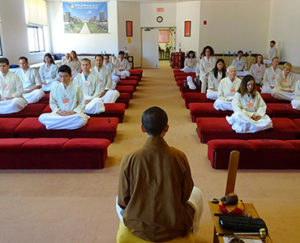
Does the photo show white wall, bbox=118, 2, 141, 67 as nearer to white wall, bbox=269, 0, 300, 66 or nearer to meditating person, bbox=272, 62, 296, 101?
white wall, bbox=269, 0, 300, 66

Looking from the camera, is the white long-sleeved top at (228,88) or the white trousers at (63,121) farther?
the white long-sleeved top at (228,88)

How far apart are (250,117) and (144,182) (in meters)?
3.14

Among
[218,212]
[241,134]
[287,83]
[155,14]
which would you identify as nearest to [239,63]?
[287,83]

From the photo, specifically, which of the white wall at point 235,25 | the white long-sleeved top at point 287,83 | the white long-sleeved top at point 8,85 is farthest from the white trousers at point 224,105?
the white wall at point 235,25

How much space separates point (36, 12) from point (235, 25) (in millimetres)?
7936

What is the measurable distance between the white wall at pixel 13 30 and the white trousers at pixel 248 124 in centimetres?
715

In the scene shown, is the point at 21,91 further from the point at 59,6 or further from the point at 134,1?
the point at 134,1

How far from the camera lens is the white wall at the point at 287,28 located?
31.1 ft

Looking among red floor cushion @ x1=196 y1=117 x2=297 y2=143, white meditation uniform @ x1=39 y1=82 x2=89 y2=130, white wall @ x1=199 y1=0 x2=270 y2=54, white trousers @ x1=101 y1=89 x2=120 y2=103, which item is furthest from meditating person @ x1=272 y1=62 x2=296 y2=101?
white wall @ x1=199 y1=0 x2=270 y2=54

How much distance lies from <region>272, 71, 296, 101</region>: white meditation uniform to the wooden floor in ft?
9.69

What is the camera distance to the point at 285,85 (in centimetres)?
641

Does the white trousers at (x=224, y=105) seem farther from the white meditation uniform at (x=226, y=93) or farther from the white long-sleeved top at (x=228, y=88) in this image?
the white long-sleeved top at (x=228, y=88)

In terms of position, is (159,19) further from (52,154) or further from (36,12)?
(52,154)

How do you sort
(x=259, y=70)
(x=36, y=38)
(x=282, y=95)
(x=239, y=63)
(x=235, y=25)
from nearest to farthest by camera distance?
(x=282, y=95), (x=259, y=70), (x=239, y=63), (x=36, y=38), (x=235, y=25)
